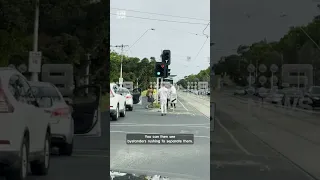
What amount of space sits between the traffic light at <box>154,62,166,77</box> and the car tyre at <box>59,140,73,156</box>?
130cm

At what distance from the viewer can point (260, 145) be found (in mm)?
8609

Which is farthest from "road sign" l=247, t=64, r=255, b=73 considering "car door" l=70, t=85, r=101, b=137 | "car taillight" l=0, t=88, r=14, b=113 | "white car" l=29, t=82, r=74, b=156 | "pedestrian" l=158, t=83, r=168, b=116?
"car taillight" l=0, t=88, r=14, b=113

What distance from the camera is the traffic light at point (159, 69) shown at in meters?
5.79

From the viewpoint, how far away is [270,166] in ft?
22.5

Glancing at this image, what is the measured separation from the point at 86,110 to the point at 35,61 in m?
0.93

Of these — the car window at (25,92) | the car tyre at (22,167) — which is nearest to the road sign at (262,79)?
the car window at (25,92)

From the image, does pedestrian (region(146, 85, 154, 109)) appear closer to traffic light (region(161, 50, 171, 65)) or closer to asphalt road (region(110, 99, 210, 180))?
asphalt road (region(110, 99, 210, 180))

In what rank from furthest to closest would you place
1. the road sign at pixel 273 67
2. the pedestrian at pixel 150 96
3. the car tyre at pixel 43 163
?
the road sign at pixel 273 67 → the pedestrian at pixel 150 96 → the car tyre at pixel 43 163

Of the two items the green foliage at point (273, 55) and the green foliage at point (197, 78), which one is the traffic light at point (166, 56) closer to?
the green foliage at point (197, 78)

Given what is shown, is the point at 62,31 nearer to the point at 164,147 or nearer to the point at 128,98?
the point at 128,98

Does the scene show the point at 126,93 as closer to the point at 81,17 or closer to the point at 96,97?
the point at 96,97

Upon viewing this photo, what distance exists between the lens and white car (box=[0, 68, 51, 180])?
14.3 feet

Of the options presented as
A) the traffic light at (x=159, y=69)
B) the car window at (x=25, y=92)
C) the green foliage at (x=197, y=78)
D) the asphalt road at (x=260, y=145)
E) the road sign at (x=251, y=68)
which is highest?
the road sign at (x=251, y=68)

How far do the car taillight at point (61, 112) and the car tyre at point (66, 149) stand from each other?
36 centimetres
